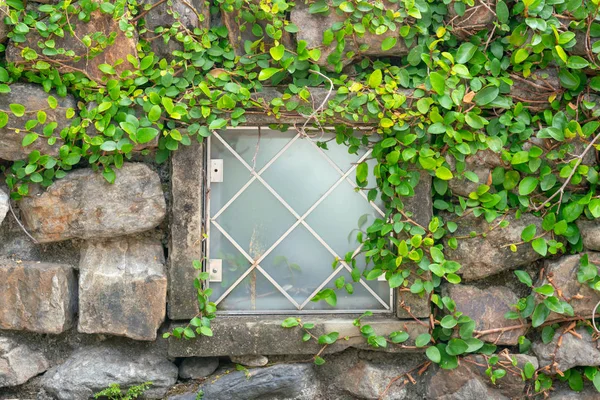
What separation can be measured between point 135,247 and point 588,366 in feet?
6.54

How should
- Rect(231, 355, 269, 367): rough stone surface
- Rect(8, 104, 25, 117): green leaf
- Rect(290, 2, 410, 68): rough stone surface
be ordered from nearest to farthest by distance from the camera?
Rect(8, 104, 25, 117): green leaf
Rect(290, 2, 410, 68): rough stone surface
Rect(231, 355, 269, 367): rough stone surface

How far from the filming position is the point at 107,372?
2.62 m

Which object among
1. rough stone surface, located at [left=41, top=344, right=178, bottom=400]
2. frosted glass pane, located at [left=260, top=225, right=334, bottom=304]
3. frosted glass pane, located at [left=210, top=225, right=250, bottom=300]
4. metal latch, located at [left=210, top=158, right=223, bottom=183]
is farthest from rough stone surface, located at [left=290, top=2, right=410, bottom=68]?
rough stone surface, located at [left=41, top=344, right=178, bottom=400]

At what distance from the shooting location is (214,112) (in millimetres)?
2588

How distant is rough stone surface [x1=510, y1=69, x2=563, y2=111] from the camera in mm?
2578

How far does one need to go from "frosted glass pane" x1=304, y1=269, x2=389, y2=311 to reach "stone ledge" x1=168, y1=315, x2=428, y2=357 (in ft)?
0.37

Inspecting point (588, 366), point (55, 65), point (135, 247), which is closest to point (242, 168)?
point (135, 247)

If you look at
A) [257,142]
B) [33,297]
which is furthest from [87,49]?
[33,297]

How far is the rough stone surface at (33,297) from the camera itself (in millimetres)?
2592

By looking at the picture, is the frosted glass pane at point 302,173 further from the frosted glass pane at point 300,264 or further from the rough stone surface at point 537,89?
the rough stone surface at point 537,89

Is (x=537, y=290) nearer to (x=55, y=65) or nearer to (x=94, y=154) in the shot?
(x=94, y=154)

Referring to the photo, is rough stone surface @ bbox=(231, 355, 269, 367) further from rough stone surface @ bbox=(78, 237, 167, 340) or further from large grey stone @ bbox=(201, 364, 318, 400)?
rough stone surface @ bbox=(78, 237, 167, 340)

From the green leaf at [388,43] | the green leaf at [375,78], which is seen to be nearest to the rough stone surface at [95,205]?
the green leaf at [375,78]

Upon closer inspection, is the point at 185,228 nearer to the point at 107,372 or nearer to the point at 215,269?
the point at 215,269
